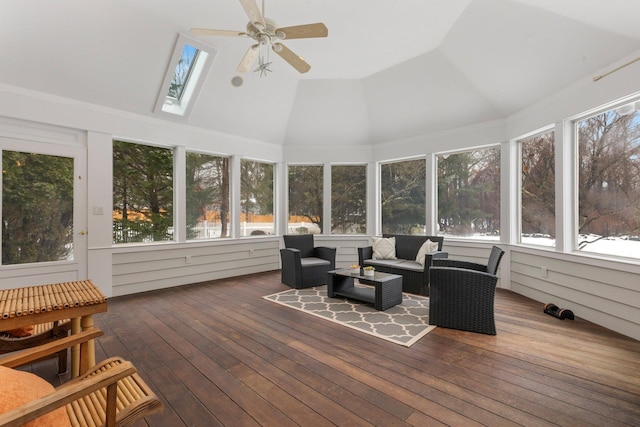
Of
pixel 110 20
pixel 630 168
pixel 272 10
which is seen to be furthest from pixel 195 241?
pixel 630 168

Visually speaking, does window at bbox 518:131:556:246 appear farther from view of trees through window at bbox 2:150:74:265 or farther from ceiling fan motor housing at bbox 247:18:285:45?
view of trees through window at bbox 2:150:74:265

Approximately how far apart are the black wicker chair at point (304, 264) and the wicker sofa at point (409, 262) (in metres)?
0.70

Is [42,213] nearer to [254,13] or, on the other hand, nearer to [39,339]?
[39,339]

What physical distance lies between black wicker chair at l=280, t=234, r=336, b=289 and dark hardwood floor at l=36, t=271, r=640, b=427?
1.29 metres

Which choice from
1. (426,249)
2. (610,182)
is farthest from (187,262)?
(610,182)

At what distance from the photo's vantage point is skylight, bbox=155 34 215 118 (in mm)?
4379

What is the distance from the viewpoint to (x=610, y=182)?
3.57 meters

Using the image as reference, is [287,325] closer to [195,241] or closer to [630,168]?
[195,241]

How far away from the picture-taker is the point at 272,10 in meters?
3.77

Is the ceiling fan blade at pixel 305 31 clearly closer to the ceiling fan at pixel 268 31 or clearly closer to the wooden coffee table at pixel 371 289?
the ceiling fan at pixel 268 31

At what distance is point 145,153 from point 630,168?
6.89m

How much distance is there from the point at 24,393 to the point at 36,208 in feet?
13.5

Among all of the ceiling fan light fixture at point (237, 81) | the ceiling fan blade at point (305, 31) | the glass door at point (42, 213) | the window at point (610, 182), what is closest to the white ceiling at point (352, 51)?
the ceiling fan light fixture at point (237, 81)

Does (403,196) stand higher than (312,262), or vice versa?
(403,196)
